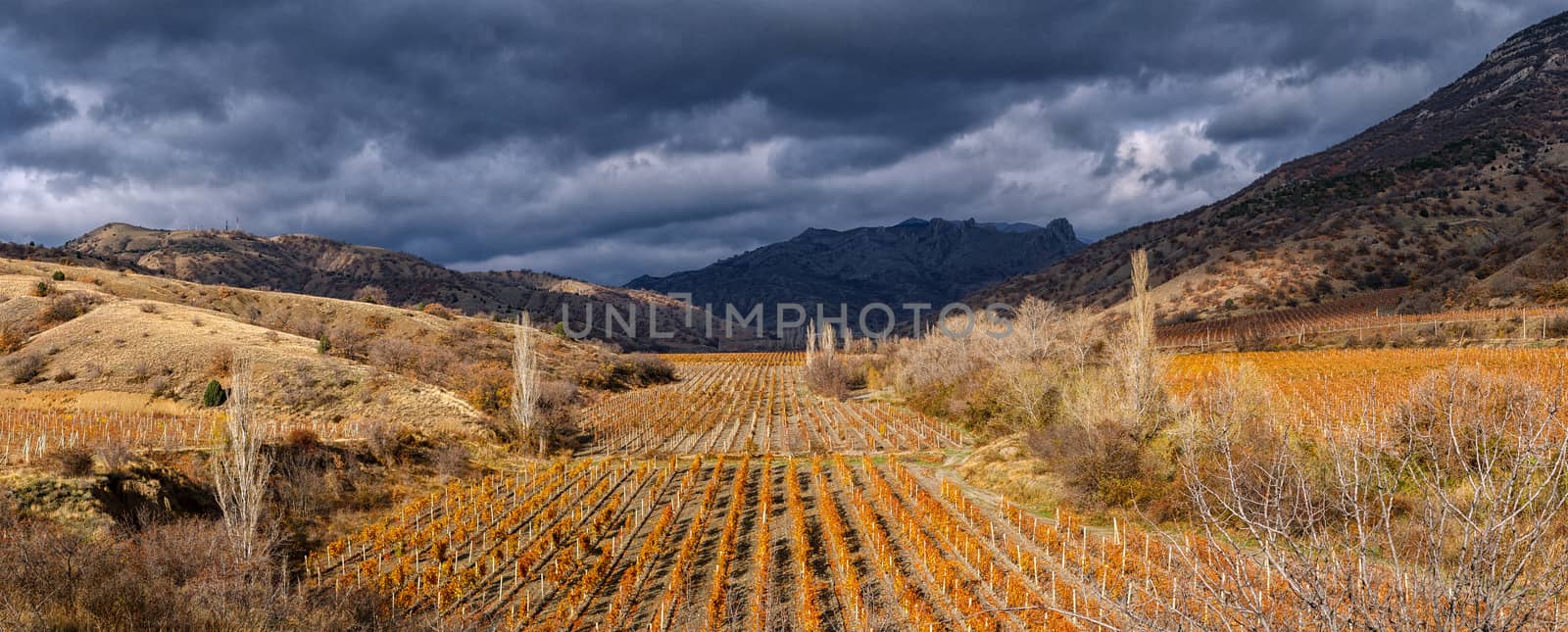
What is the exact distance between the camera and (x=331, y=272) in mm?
174625

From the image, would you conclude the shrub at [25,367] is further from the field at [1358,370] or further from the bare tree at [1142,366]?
the field at [1358,370]

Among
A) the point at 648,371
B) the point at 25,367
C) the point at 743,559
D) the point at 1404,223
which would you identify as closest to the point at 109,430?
the point at 25,367

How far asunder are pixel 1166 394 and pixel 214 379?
48.5 metres

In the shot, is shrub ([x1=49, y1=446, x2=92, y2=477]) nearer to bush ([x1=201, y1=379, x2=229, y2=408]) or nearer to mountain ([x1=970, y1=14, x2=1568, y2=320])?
bush ([x1=201, y1=379, x2=229, y2=408])

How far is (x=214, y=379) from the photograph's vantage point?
39375 millimetres

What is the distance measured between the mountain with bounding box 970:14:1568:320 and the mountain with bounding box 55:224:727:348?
106316 mm

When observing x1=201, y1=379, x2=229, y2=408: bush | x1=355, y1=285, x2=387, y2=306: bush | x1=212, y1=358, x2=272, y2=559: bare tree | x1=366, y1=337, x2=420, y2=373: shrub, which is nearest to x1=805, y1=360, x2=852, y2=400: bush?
x1=366, y1=337, x2=420, y2=373: shrub

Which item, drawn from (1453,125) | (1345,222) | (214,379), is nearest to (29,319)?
(214,379)

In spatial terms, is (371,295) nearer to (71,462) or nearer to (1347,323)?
(71,462)

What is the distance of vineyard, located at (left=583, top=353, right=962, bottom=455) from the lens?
42000 mm

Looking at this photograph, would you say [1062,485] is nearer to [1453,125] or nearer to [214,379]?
[214,379]

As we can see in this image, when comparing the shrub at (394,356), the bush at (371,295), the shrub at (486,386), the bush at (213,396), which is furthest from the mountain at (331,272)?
the bush at (213,396)

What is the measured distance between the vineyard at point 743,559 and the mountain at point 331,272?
13161 centimetres

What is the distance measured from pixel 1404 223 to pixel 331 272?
212 m
